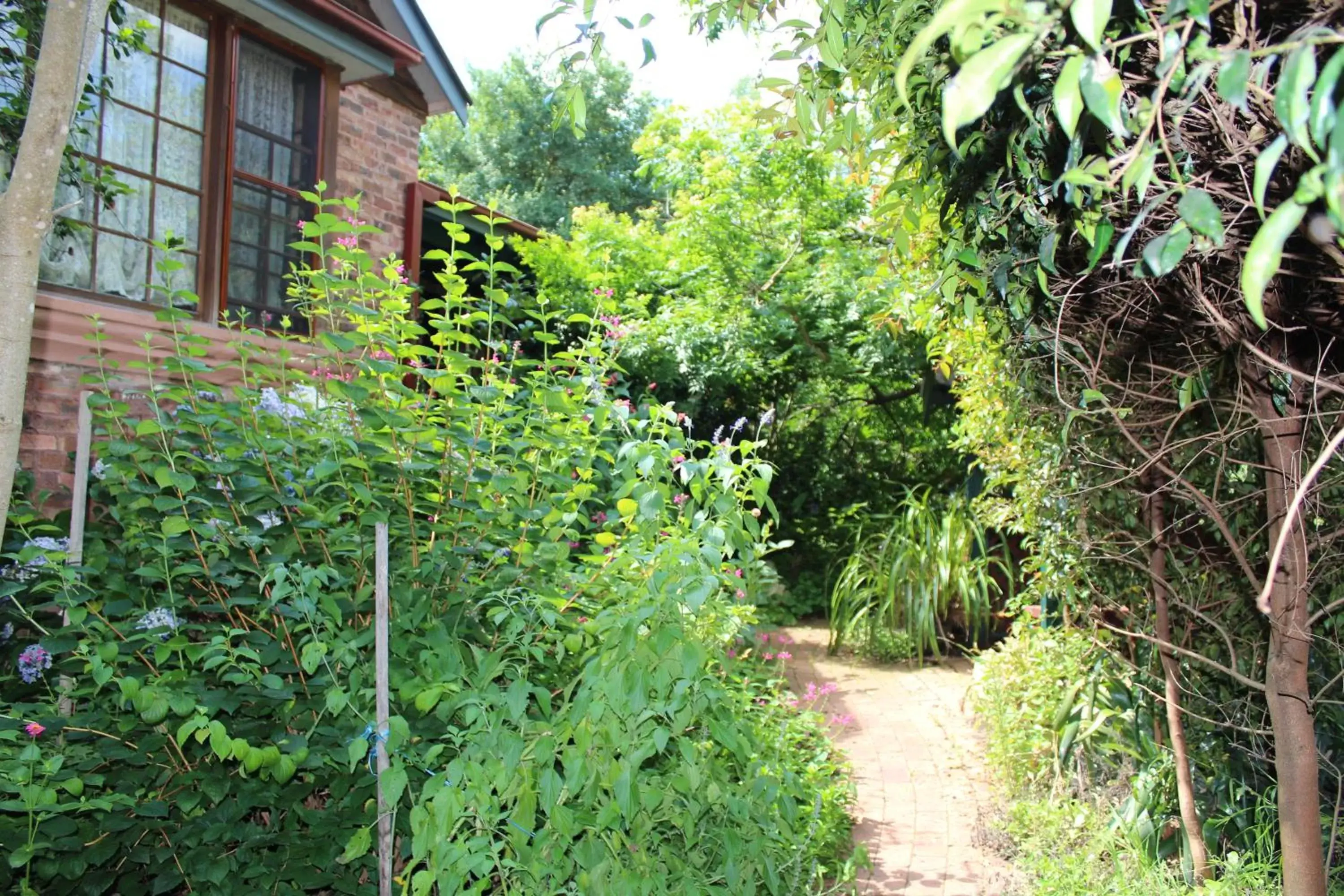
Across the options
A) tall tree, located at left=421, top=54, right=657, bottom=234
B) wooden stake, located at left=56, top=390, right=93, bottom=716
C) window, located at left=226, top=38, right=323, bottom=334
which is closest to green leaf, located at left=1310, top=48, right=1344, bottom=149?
wooden stake, located at left=56, top=390, right=93, bottom=716

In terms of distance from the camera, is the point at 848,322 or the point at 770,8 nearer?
the point at 770,8

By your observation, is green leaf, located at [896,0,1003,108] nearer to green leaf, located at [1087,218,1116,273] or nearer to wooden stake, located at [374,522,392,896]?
green leaf, located at [1087,218,1116,273]

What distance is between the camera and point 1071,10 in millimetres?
A: 917

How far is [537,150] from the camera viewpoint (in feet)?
88.1

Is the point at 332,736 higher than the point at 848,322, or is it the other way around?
the point at 848,322

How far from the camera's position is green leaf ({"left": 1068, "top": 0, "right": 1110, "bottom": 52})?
2.85ft

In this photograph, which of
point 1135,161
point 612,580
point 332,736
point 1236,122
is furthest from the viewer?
point 612,580

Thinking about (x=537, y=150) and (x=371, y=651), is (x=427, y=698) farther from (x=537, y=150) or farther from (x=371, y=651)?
(x=537, y=150)

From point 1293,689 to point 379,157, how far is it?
6725 mm

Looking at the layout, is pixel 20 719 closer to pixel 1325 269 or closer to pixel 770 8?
pixel 770 8

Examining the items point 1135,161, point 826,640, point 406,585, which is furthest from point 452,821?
point 826,640

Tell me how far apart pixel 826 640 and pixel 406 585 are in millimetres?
5674

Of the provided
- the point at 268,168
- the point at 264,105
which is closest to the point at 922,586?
the point at 268,168

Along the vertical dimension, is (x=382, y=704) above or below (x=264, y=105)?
below
